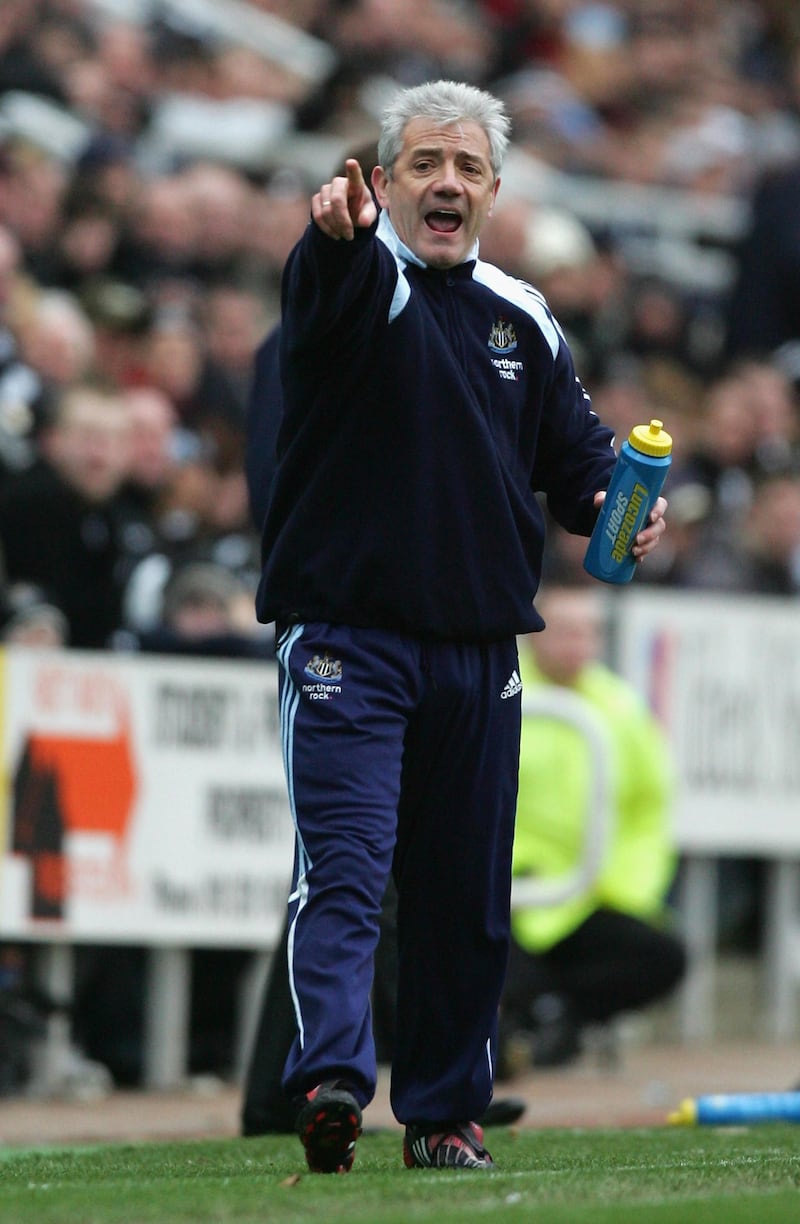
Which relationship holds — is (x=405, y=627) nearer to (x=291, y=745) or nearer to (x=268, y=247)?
(x=291, y=745)

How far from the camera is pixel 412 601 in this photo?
545 centimetres

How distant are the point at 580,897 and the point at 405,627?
14.4 ft

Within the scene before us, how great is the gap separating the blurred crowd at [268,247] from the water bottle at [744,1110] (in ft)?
9.21

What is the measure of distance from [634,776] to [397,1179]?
16.4 ft

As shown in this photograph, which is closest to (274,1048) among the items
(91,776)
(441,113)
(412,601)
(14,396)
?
(412,601)

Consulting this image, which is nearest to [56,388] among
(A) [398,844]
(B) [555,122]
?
(A) [398,844]

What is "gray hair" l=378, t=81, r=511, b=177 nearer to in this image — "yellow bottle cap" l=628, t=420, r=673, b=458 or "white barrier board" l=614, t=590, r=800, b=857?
"yellow bottle cap" l=628, t=420, r=673, b=458

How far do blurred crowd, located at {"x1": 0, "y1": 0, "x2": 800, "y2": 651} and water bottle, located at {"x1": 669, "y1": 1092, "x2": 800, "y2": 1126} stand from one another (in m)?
2.81

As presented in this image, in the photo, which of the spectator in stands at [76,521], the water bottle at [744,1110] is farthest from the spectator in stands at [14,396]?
the water bottle at [744,1110]

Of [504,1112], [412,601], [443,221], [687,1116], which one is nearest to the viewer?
[412,601]

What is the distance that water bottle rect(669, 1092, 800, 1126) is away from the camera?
294 inches

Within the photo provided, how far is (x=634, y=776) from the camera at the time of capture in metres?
10.2

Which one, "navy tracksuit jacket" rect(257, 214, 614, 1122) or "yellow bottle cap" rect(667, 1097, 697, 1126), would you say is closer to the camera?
"navy tracksuit jacket" rect(257, 214, 614, 1122)

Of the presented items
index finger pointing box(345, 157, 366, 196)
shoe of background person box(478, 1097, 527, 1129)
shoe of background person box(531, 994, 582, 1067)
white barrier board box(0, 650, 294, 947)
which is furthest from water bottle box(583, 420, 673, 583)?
shoe of background person box(531, 994, 582, 1067)
